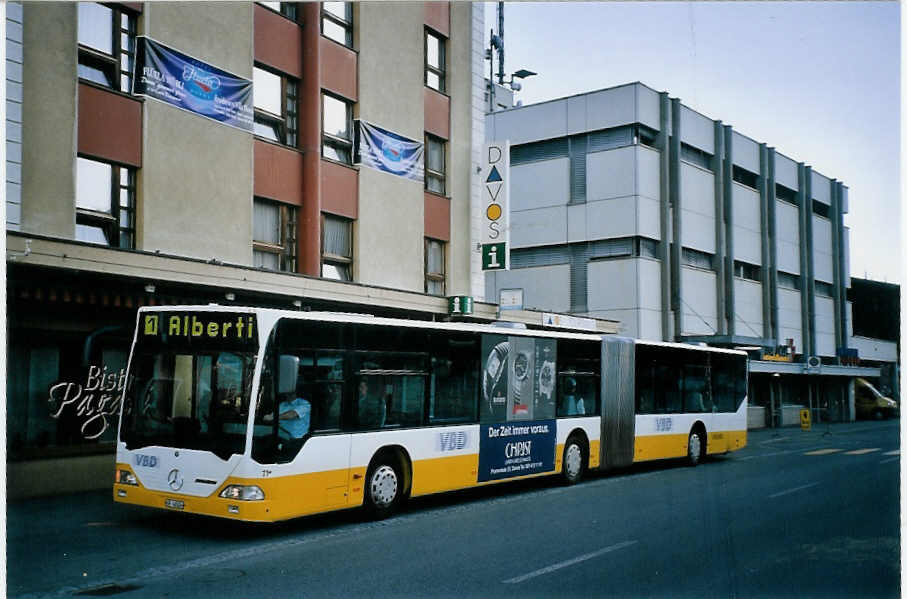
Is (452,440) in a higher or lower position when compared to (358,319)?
lower

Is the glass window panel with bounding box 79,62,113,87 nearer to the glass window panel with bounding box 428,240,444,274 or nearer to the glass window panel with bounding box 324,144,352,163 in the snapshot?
the glass window panel with bounding box 324,144,352,163

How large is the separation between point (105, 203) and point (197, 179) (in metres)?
2.01

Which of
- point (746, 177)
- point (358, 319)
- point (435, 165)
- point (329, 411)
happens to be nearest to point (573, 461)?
point (358, 319)

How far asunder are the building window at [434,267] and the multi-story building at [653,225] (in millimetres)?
10832

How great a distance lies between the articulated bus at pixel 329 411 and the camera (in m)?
11.2

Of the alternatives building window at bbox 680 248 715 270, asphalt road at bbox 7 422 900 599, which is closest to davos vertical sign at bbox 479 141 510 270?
asphalt road at bbox 7 422 900 599

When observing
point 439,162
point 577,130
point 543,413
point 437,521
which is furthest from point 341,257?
point 577,130

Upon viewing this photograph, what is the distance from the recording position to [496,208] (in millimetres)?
24531

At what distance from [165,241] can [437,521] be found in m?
7.58

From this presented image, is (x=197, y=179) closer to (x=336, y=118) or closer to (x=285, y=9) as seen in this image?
(x=336, y=118)

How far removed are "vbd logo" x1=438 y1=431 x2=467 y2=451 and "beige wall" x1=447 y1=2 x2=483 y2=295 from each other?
10121 mm

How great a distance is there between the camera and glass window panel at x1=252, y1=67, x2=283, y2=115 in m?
19.1

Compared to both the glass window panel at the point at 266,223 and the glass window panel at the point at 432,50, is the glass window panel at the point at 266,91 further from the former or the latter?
the glass window panel at the point at 432,50

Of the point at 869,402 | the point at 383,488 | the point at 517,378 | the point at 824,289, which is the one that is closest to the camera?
the point at 383,488
